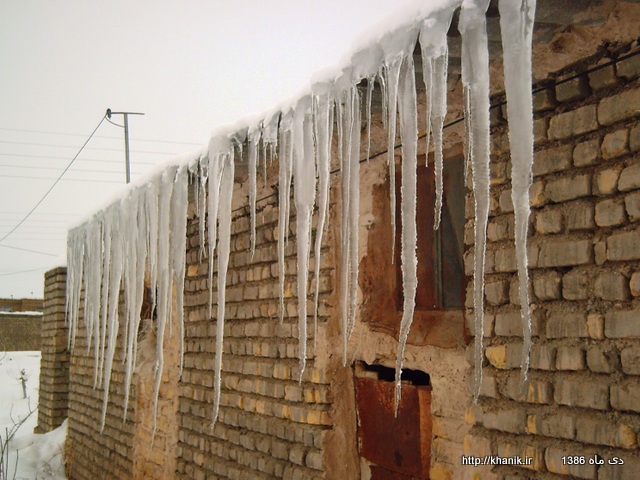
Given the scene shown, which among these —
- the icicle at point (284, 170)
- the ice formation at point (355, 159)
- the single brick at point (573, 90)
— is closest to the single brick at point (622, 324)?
the ice formation at point (355, 159)

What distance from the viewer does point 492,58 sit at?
71.9 inches

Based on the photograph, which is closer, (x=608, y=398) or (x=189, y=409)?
(x=608, y=398)

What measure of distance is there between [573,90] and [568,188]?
29 centimetres

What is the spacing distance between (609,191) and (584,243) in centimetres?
16

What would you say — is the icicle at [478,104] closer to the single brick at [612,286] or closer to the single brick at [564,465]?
the single brick at [612,286]

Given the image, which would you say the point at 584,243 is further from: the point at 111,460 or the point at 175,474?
the point at 111,460

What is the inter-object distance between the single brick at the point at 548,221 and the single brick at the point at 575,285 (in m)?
0.14

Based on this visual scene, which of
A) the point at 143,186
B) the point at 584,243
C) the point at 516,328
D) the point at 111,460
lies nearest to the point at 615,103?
the point at 584,243

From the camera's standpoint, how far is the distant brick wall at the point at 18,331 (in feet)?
65.9

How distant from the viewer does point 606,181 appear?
155cm

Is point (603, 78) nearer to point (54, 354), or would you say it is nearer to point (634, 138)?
point (634, 138)

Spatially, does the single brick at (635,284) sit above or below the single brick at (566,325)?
above

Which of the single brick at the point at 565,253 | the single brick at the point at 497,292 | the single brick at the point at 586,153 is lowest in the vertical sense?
the single brick at the point at 497,292

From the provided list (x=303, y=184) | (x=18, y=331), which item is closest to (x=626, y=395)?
(x=303, y=184)
